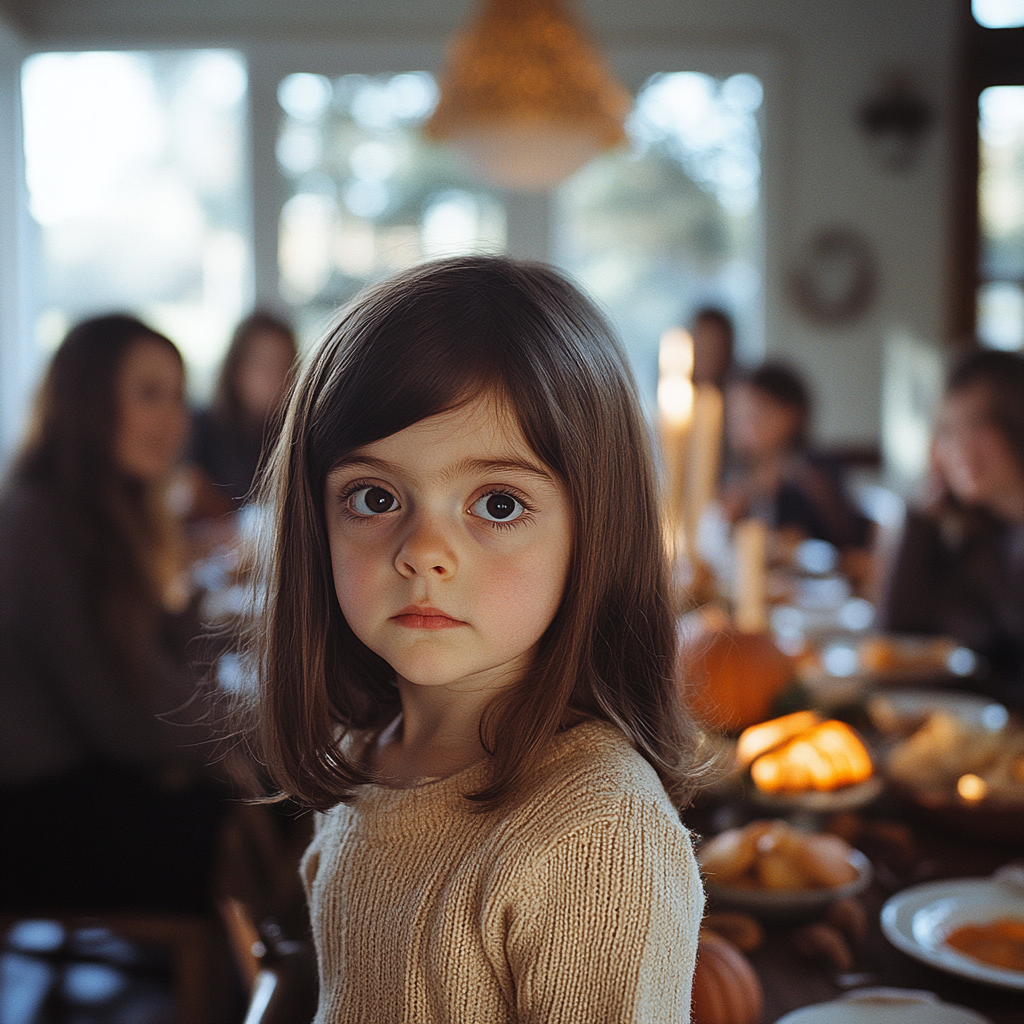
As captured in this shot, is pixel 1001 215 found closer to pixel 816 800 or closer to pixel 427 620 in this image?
pixel 816 800

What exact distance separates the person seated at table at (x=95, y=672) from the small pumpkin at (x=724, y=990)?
96cm

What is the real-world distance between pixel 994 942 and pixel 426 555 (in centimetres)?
54

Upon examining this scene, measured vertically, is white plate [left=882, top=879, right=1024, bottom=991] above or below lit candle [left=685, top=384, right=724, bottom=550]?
below

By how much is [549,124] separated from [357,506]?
2.34 metres

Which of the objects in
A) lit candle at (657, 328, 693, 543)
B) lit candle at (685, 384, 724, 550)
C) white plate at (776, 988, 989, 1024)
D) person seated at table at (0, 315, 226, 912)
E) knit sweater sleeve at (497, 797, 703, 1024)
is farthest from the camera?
lit candle at (685, 384, 724, 550)

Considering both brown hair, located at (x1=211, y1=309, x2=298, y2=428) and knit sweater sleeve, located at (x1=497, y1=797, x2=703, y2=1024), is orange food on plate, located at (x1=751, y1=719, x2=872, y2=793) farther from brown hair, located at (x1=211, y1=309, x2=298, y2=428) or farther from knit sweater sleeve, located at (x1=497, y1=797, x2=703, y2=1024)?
brown hair, located at (x1=211, y1=309, x2=298, y2=428)

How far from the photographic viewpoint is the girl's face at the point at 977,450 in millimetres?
2027

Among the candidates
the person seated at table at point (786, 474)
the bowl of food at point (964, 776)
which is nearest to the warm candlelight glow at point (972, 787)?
the bowl of food at point (964, 776)

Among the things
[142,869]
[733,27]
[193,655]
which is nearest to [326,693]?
[142,869]

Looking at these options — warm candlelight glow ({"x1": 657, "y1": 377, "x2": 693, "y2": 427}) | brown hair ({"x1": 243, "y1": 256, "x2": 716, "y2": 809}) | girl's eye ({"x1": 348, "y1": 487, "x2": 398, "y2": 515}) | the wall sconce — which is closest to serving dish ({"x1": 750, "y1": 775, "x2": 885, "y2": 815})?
brown hair ({"x1": 243, "y1": 256, "x2": 716, "y2": 809})

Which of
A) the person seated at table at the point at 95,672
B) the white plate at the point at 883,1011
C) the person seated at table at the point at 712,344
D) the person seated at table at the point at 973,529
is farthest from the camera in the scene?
the person seated at table at the point at 712,344

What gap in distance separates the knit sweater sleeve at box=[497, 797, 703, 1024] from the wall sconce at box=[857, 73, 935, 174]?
16.3ft

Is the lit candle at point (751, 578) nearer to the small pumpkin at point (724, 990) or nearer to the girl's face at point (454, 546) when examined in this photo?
the small pumpkin at point (724, 990)

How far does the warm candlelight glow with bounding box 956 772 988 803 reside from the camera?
1001 mm
